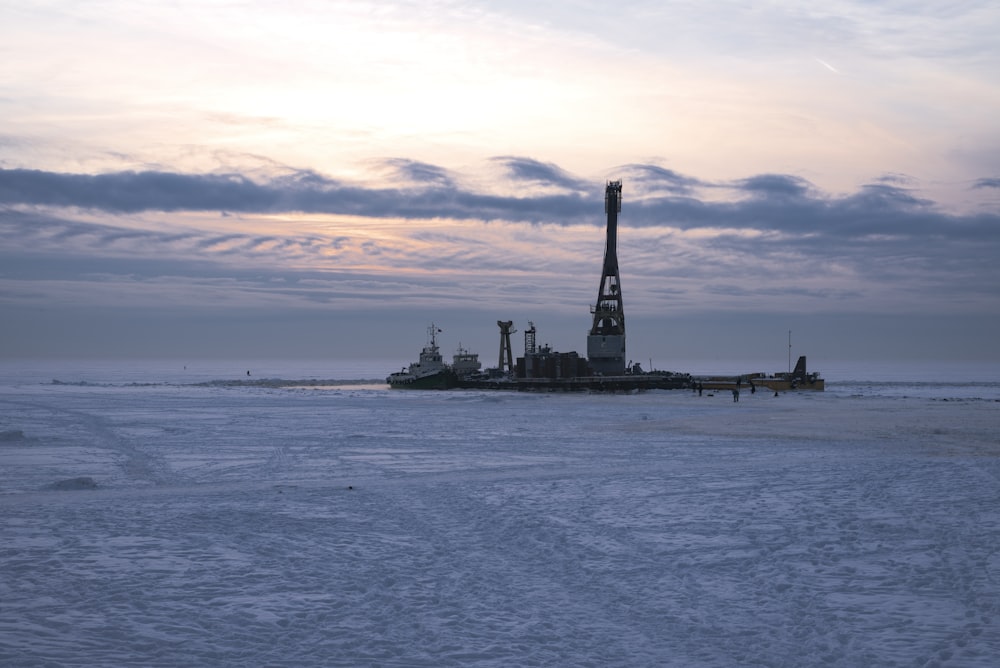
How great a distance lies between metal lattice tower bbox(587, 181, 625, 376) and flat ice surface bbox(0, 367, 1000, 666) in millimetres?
67324

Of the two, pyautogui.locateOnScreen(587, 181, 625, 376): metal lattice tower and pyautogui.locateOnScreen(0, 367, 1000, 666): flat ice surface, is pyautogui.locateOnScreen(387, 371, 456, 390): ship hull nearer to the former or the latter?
pyautogui.locateOnScreen(587, 181, 625, 376): metal lattice tower

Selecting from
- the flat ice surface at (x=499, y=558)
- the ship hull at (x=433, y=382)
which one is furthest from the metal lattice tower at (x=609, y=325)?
the flat ice surface at (x=499, y=558)

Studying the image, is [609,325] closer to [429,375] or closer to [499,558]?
[429,375]

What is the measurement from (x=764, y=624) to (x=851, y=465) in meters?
A: 14.5

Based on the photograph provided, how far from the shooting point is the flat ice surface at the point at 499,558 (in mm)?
8648

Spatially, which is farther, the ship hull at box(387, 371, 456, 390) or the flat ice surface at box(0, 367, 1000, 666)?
the ship hull at box(387, 371, 456, 390)

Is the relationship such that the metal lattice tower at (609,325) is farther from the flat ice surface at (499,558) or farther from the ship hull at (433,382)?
the flat ice surface at (499,558)

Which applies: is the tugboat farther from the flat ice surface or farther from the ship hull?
the flat ice surface

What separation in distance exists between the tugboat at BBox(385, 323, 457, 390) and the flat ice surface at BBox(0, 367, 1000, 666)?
218 feet

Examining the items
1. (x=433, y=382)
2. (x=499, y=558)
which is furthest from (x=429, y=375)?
(x=499, y=558)

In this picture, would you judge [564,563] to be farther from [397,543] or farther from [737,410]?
[737,410]

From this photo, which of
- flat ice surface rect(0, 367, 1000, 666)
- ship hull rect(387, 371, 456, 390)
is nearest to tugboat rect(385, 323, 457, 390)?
ship hull rect(387, 371, 456, 390)

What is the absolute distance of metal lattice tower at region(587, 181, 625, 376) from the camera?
93875 mm

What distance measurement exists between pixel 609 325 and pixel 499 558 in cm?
8383
